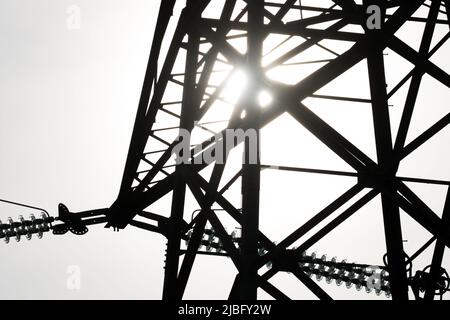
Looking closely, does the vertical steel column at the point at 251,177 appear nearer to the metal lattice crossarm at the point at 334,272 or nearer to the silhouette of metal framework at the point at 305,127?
the silhouette of metal framework at the point at 305,127

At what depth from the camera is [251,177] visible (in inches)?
226

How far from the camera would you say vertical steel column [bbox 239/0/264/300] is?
5516 mm

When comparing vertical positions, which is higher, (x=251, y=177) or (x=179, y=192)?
(x=179, y=192)

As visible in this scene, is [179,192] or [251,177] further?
[179,192]

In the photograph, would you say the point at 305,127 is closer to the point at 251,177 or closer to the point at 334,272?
the point at 251,177

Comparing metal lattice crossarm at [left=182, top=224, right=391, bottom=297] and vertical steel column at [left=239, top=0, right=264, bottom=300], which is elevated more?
metal lattice crossarm at [left=182, top=224, right=391, bottom=297]

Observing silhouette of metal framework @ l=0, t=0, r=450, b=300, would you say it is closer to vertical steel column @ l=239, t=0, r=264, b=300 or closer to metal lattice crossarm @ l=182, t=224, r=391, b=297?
vertical steel column @ l=239, t=0, r=264, b=300

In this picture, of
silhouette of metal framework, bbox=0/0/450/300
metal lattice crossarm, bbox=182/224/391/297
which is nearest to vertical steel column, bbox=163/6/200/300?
silhouette of metal framework, bbox=0/0/450/300

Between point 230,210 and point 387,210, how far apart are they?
5.92 feet

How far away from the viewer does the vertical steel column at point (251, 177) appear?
552 cm

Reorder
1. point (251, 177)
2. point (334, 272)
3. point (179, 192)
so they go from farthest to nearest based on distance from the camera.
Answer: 1. point (334, 272)
2. point (179, 192)
3. point (251, 177)

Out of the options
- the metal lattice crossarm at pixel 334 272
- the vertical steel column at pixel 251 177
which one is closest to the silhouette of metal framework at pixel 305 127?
the vertical steel column at pixel 251 177

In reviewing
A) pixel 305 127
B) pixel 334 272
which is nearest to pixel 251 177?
pixel 305 127

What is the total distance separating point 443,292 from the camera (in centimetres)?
792
